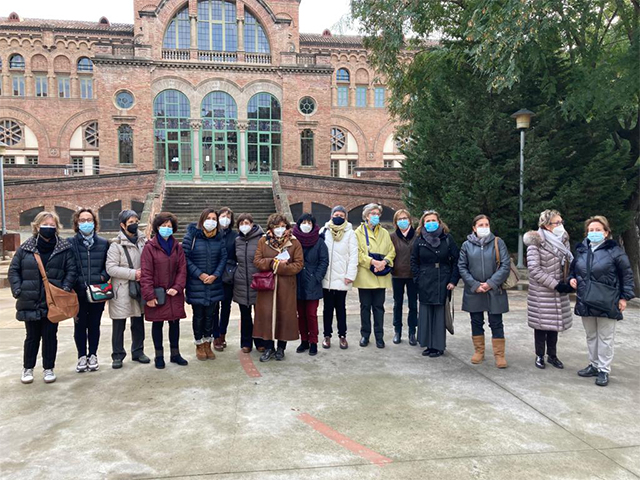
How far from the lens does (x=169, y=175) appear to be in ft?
89.4

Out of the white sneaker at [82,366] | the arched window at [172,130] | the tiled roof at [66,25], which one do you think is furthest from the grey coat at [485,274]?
the tiled roof at [66,25]

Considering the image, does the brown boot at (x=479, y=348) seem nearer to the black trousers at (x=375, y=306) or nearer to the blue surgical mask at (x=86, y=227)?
the black trousers at (x=375, y=306)

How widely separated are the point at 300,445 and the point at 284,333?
2.29 metres

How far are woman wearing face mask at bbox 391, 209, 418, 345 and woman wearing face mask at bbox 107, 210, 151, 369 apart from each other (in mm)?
3443

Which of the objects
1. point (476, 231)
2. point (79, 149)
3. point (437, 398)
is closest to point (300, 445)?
point (437, 398)

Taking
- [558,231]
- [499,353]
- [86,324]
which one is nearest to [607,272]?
[558,231]

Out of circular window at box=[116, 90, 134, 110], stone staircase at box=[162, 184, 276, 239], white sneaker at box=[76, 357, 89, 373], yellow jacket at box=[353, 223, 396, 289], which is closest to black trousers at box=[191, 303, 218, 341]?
white sneaker at box=[76, 357, 89, 373]

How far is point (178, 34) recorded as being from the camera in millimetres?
27125

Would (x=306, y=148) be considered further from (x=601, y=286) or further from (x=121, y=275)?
(x=601, y=286)

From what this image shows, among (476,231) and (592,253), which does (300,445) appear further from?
(592,253)

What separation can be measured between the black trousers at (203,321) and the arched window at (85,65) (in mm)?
35822

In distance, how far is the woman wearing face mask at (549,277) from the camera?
18.4 ft

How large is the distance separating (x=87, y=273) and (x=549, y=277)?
5.39 meters

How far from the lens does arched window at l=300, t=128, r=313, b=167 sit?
28625 mm
